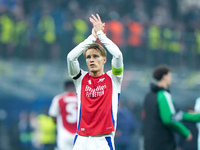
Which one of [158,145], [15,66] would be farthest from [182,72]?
[158,145]

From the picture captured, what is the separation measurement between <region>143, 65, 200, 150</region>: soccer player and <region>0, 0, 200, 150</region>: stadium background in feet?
19.4

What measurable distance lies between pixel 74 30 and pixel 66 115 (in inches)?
187

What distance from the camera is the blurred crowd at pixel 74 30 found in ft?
44.1

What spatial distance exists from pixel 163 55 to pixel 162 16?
3334 mm

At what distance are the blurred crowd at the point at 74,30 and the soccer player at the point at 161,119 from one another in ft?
20.8

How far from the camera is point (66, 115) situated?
9.26m

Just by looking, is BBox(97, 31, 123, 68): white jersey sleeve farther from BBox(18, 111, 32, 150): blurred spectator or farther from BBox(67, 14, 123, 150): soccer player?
BBox(18, 111, 32, 150): blurred spectator

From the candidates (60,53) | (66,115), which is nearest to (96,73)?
(66,115)

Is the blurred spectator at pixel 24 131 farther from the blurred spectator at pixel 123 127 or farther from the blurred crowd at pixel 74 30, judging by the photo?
the blurred spectator at pixel 123 127

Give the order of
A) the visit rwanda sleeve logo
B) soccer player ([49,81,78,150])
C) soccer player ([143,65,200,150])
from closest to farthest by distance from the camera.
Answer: the visit rwanda sleeve logo, soccer player ([143,65,200,150]), soccer player ([49,81,78,150])

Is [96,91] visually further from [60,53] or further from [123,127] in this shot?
[60,53]

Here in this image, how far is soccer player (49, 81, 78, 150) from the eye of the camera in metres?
9.24

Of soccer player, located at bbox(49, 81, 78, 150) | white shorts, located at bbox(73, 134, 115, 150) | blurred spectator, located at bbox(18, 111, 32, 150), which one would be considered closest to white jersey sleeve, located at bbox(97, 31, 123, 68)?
white shorts, located at bbox(73, 134, 115, 150)

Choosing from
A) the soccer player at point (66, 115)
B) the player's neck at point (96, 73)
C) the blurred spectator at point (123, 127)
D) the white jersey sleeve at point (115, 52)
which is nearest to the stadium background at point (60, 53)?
the blurred spectator at point (123, 127)
